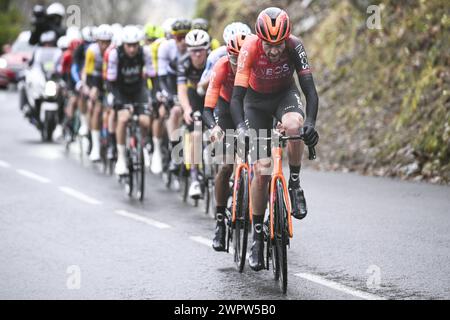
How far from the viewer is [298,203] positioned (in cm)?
805

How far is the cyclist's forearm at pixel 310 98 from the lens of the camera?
7.71 metres

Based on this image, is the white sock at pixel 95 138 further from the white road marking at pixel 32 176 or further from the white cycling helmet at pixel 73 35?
the white cycling helmet at pixel 73 35

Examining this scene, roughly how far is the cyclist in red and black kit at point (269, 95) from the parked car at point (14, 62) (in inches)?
1064

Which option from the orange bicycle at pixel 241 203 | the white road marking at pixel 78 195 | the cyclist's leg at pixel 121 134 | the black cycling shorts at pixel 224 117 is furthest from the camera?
the cyclist's leg at pixel 121 134

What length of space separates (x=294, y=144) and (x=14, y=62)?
2909 cm

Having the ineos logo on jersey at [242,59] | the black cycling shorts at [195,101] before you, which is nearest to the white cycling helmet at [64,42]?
the black cycling shorts at [195,101]

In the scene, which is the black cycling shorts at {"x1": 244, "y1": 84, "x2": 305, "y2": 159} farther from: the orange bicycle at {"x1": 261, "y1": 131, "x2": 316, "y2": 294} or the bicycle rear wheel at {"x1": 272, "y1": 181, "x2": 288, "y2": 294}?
the bicycle rear wheel at {"x1": 272, "y1": 181, "x2": 288, "y2": 294}

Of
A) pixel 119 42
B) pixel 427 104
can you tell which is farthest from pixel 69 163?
pixel 427 104

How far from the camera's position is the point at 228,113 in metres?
9.44

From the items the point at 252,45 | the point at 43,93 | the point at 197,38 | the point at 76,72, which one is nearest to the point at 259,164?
the point at 252,45

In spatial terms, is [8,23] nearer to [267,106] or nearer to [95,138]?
[95,138]

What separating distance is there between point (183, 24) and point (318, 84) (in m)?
6.36

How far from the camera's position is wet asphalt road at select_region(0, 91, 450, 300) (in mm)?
7699

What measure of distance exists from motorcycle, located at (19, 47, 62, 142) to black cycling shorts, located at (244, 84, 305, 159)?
12.4 metres
